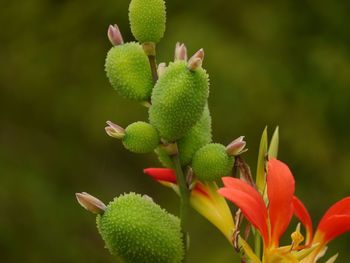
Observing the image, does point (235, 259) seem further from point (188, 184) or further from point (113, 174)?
point (188, 184)

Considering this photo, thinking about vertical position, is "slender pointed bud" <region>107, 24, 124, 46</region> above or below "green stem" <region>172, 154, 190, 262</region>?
above

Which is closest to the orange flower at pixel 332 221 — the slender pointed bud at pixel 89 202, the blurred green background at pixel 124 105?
the slender pointed bud at pixel 89 202

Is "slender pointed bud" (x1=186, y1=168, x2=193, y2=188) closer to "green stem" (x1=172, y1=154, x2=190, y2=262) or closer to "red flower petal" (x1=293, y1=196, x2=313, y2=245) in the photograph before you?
"green stem" (x1=172, y1=154, x2=190, y2=262)

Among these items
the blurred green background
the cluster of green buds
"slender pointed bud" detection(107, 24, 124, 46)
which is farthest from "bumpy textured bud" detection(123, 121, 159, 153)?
the blurred green background

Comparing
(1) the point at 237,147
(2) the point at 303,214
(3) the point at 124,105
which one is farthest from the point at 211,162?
(3) the point at 124,105

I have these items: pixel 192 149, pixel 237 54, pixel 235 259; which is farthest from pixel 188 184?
pixel 237 54

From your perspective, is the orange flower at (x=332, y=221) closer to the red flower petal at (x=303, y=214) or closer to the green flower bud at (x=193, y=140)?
the red flower petal at (x=303, y=214)
